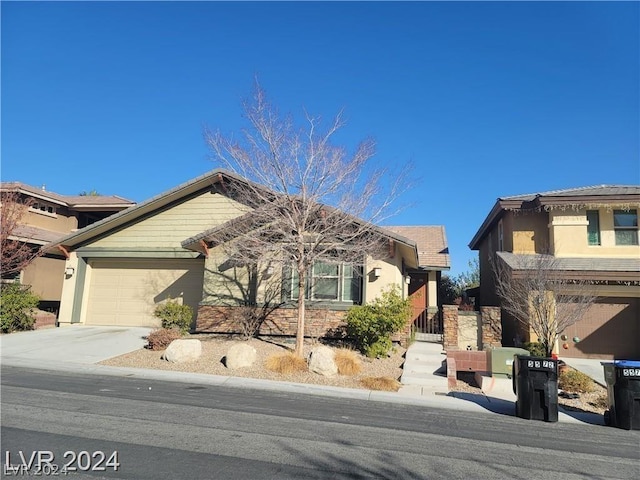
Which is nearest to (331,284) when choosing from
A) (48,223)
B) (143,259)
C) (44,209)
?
(143,259)

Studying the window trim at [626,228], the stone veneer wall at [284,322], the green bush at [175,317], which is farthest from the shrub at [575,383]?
the green bush at [175,317]

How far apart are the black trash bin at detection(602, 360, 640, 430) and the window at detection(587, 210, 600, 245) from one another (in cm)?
960

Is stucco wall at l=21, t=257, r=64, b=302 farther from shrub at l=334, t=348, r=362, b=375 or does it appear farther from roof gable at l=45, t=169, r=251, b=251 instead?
shrub at l=334, t=348, r=362, b=375

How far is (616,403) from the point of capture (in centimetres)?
790

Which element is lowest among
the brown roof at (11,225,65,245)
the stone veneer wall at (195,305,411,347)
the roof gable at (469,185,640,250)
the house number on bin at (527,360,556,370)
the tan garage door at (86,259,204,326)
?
the house number on bin at (527,360,556,370)

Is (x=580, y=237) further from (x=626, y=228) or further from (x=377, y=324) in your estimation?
(x=377, y=324)

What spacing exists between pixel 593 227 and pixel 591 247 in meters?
0.86

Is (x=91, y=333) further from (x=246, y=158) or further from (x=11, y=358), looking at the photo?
(x=246, y=158)

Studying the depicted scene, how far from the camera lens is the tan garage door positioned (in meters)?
17.5

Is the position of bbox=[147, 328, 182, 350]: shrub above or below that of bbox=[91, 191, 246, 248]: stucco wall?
below

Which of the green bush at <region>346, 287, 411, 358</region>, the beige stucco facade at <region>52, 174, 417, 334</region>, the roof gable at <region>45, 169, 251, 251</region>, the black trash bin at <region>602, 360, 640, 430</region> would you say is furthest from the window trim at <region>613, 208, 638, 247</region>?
the roof gable at <region>45, 169, 251, 251</region>

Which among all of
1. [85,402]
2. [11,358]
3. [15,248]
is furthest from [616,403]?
[15,248]

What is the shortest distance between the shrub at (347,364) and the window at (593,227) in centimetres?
1029

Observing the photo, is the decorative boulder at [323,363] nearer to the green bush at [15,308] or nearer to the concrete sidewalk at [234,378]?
the concrete sidewalk at [234,378]
